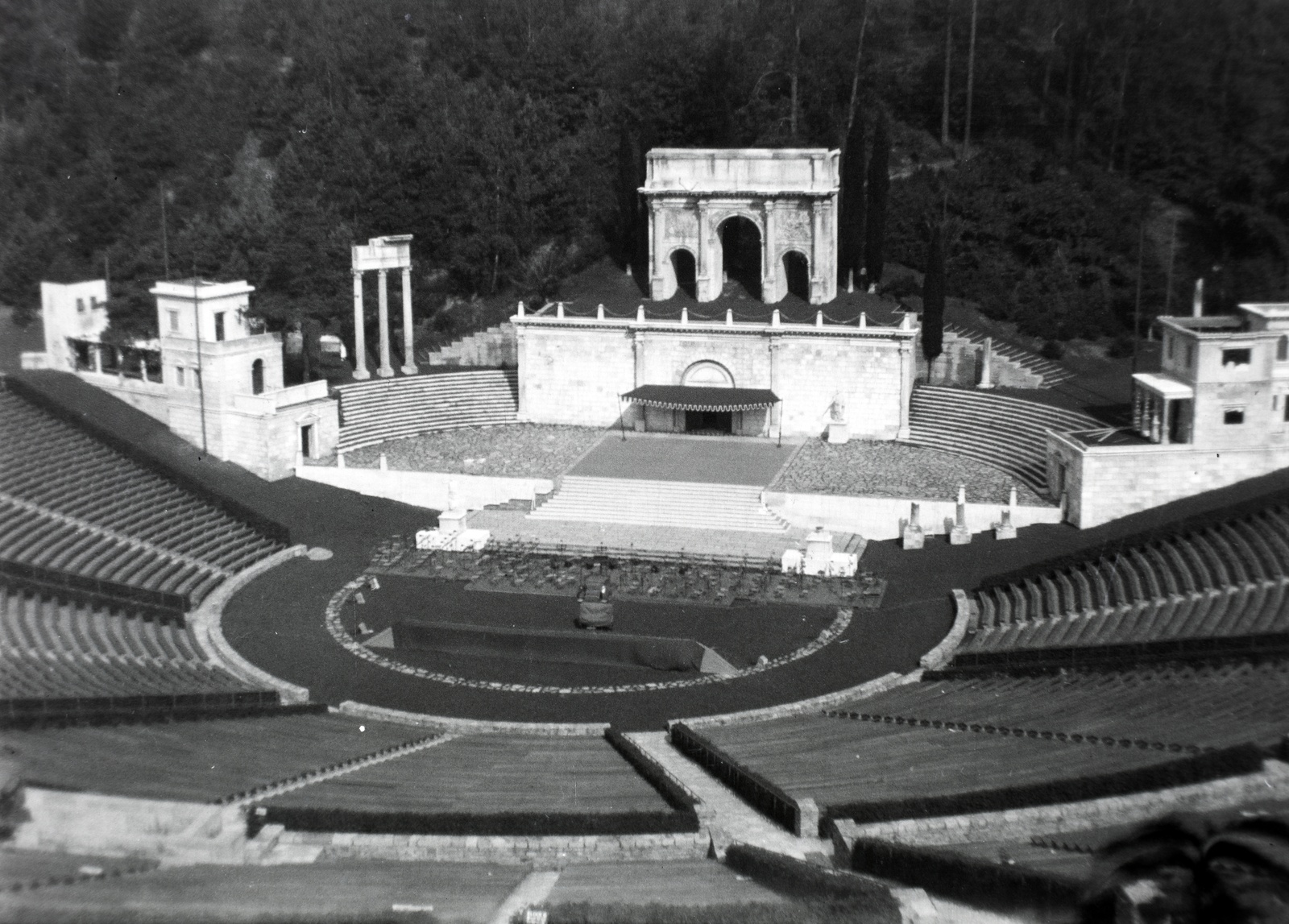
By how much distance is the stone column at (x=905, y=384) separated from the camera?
59.9 m

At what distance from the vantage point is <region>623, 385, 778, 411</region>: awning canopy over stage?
59844 mm

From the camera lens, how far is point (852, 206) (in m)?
66.6

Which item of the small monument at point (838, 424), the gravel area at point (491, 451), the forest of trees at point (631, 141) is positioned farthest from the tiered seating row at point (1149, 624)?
the forest of trees at point (631, 141)

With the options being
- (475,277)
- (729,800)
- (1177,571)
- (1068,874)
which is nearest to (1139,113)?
(475,277)

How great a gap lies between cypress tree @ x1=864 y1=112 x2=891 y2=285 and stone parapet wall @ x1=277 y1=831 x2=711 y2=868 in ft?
140

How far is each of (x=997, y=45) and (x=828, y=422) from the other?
27.4 metres

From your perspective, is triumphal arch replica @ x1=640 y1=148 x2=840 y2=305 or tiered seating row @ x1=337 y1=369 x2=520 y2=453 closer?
tiered seating row @ x1=337 y1=369 x2=520 y2=453

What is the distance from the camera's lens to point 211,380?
190 ft

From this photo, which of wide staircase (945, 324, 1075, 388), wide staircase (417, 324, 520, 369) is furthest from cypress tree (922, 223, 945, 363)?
wide staircase (417, 324, 520, 369)

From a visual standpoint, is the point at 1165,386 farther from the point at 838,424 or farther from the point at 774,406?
the point at 774,406

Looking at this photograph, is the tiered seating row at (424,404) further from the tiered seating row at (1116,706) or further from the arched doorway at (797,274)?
the tiered seating row at (1116,706)

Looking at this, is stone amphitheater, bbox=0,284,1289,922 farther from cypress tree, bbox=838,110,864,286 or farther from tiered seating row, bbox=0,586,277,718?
cypress tree, bbox=838,110,864,286

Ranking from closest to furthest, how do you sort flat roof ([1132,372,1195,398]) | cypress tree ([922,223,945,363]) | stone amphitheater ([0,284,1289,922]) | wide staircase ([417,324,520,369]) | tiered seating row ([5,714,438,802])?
stone amphitheater ([0,284,1289,922]) → tiered seating row ([5,714,438,802]) → flat roof ([1132,372,1195,398]) → cypress tree ([922,223,945,363]) → wide staircase ([417,324,520,369])

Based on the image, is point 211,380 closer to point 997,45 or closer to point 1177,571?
point 1177,571
